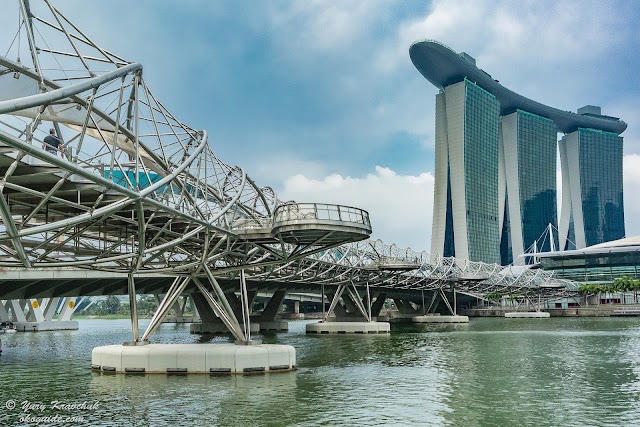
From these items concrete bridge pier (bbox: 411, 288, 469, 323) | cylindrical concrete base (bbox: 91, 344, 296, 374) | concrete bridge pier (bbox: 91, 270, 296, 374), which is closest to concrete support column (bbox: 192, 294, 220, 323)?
concrete bridge pier (bbox: 411, 288, 469, 323)

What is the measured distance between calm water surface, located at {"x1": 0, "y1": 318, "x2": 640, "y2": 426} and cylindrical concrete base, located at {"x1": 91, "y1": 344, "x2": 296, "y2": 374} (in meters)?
1.01

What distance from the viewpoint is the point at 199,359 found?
143 ft

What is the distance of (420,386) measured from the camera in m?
38.6

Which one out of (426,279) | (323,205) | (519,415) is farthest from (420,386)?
(426,279)

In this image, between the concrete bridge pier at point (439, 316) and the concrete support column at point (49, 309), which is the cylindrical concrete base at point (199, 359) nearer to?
the concrete support column at point (49, 309)

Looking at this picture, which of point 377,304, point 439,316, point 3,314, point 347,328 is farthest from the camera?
point 377,304

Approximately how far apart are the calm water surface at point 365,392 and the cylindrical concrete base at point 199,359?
1.01m

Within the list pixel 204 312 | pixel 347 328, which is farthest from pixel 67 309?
pixel 347 328

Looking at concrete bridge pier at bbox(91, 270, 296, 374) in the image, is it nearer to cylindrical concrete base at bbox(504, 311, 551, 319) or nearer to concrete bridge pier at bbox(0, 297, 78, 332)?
concrete bridge pier at bbox(0, 297, 78, 332)

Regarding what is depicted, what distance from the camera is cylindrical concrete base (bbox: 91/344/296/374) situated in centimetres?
4347

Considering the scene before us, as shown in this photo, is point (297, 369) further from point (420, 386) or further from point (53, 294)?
point (53, 294)

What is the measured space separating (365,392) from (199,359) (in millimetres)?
13022

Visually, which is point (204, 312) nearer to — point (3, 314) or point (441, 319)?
point (3, 314)

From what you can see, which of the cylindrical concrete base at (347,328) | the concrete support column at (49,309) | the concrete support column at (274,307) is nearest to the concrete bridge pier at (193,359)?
the cylindrical concrete base at (347,328)
